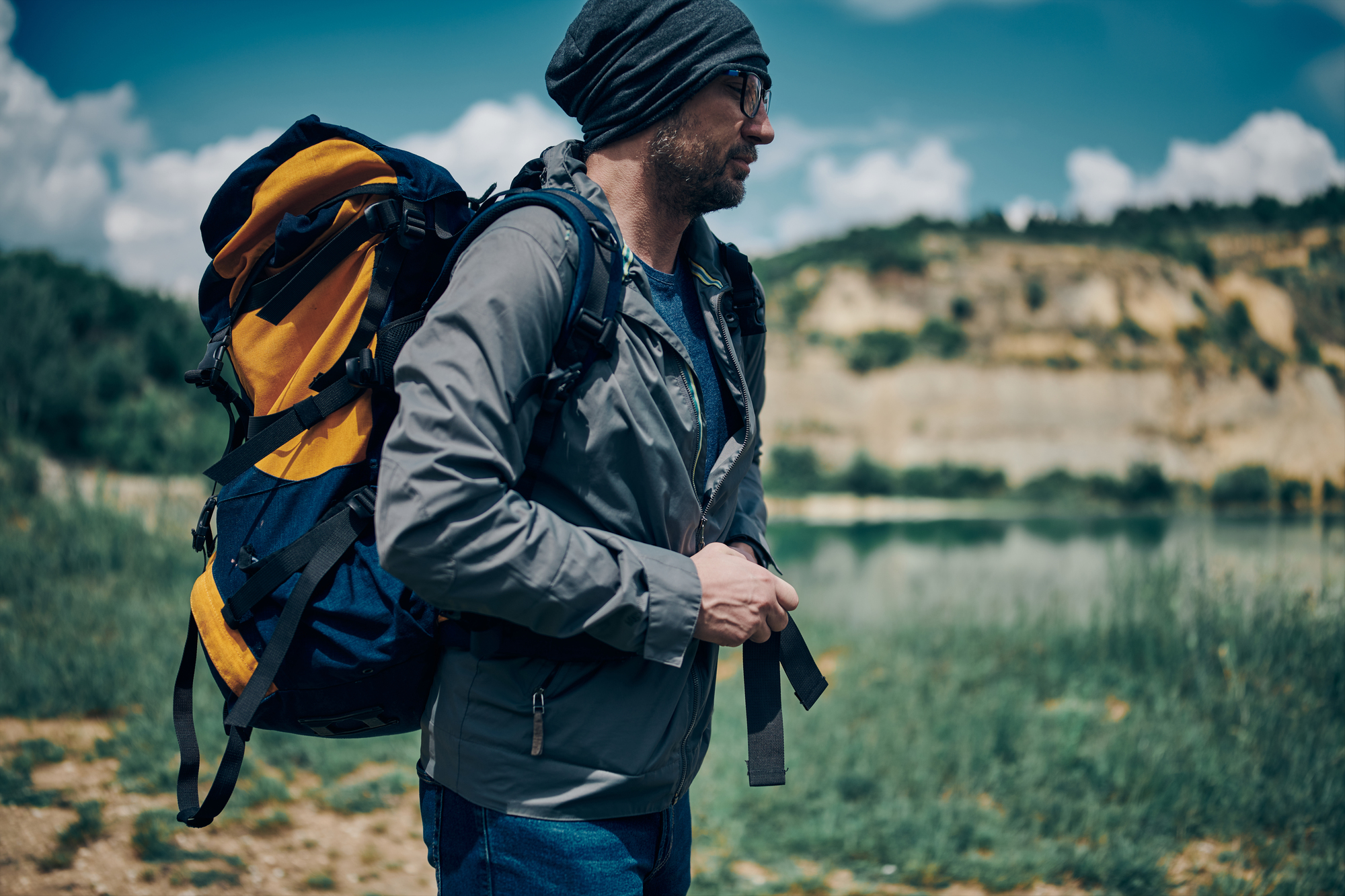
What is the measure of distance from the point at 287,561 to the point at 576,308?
1.98ft

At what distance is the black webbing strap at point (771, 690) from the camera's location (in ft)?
5.26

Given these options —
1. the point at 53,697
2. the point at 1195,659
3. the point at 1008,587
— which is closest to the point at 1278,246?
the point at 1008,587

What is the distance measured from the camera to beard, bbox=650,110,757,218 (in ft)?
4.87

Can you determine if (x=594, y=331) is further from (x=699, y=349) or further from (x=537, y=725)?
(x=537, y=725)

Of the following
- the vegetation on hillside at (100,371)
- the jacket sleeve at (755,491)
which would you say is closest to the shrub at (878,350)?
the vegetation on hillside at (100,371)

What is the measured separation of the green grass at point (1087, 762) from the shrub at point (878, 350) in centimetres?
4642

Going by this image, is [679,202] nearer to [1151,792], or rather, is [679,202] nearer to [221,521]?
[221,521]

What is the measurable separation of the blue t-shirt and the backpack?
21 centimetres

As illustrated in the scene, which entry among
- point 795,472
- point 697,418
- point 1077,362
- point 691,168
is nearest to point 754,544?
point 697,418

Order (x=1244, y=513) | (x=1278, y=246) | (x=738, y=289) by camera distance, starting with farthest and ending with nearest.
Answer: (x=1278, y=246)
(x=1244, y=513)
(x=738, y=289)

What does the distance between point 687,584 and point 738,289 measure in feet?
2.13

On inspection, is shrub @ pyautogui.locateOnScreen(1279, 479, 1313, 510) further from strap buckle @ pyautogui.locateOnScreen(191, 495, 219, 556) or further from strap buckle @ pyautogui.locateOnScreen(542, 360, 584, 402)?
strap buckle @ pyautogui.locateOnScreen(191, 495, 219, 556)

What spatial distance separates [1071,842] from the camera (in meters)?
3.87

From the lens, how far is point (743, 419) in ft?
5.13
